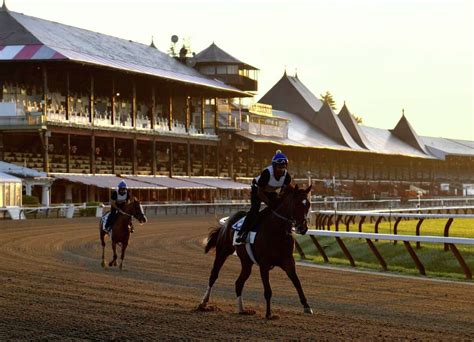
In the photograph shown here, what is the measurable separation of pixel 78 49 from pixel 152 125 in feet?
27.5

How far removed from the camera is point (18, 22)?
55406 millimetres

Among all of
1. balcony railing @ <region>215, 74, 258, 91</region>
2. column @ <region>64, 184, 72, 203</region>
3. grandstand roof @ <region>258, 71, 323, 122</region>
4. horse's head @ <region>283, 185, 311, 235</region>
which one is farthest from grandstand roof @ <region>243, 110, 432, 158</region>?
horse's head @ <region>283, 185, 311, 235</region>

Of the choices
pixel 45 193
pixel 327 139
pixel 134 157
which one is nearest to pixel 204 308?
pixel 45 193

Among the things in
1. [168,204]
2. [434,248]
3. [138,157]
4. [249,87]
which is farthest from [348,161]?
[434,248]

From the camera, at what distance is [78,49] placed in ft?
185

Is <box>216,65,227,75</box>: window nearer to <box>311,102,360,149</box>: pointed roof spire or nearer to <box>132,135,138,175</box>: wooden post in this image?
<box>311,102,360,149</box>: pointed roof spire

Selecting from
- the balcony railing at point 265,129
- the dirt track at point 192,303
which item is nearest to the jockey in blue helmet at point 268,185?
the dirt track at point 192,303

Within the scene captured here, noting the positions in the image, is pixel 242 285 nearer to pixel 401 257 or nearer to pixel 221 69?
pixel 401 257

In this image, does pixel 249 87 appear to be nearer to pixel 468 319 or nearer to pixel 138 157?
pixel 138 157

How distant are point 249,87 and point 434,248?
62.9 meters

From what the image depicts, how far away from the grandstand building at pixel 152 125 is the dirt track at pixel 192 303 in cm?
1698

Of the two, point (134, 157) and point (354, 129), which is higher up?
point (354, 129)

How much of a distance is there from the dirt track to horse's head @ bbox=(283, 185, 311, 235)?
3.76ft

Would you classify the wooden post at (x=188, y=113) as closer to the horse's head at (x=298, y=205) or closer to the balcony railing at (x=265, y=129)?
the balcony railing at (x=265, y=129)
